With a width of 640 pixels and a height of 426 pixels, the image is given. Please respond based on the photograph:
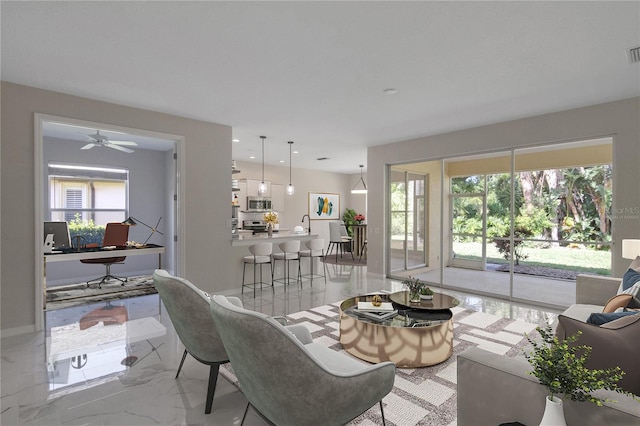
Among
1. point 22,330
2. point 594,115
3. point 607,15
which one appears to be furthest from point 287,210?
point 607,15

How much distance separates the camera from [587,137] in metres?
4.43

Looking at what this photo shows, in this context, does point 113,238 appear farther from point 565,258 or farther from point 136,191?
point 565,258

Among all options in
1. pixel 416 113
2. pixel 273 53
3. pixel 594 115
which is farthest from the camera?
pixel 416 113

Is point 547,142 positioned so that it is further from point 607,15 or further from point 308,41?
point 308,41

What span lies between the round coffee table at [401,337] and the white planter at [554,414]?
1.58 metres

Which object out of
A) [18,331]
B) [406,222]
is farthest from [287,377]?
[406,222]

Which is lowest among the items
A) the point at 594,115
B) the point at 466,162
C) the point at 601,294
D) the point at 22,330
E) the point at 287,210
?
the point at 22,330

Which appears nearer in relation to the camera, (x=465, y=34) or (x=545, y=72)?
(x=465, y=34)

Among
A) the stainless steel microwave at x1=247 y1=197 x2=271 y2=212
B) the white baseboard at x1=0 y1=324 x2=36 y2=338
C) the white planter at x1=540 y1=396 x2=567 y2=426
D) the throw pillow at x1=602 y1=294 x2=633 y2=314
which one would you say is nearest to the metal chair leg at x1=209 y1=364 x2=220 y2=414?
the white planter at x1=540 y1=396 x2=567 y2=426

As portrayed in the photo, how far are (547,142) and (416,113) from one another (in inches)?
80.2

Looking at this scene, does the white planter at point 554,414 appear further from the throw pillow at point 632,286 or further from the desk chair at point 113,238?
the desk chair at point 113,238

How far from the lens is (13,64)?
3211mm

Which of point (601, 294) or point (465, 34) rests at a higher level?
point (465, 34)

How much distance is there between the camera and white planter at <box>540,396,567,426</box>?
115 cm
